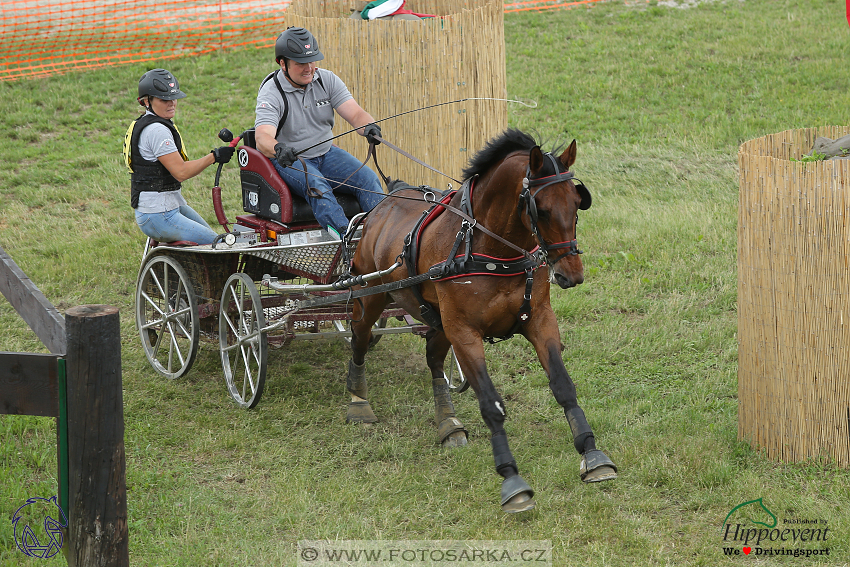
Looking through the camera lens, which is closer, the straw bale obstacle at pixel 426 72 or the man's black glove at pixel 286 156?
the man's black glove at pixel 286 156

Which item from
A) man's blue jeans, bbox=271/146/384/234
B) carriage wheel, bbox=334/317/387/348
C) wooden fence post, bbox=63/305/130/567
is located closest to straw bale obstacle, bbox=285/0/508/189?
man's blue jeans, bbox=271/146/384/234

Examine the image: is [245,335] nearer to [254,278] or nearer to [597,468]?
[254,278]

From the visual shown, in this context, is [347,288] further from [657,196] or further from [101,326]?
[657,196]

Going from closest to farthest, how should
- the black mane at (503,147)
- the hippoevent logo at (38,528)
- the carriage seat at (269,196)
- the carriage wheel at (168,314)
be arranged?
the hippoevent logo at (38,528), the black mane at (503,147), the carriage seat at (269,196), the carriage wheel at (168,314)

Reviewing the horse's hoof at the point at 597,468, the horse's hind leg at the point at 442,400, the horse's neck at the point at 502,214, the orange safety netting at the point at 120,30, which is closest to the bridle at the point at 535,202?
the horse's neck at the point at 502,214

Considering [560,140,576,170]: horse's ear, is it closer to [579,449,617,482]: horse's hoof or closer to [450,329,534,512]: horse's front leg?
[450,329,534,512]: horse's front leg

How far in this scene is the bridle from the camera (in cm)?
418

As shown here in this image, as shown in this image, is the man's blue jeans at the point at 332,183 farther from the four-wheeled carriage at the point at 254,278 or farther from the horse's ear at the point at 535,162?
the horse's ear at the point at 535,162

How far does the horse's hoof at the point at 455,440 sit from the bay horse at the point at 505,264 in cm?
78

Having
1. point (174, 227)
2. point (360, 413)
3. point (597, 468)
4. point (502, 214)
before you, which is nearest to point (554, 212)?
point (502, 214)

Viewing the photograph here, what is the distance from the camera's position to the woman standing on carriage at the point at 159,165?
6.19 metres

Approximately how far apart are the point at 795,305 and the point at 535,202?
5.18 feet

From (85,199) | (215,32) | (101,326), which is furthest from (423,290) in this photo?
(215,32)

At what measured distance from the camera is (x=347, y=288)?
224 inches
